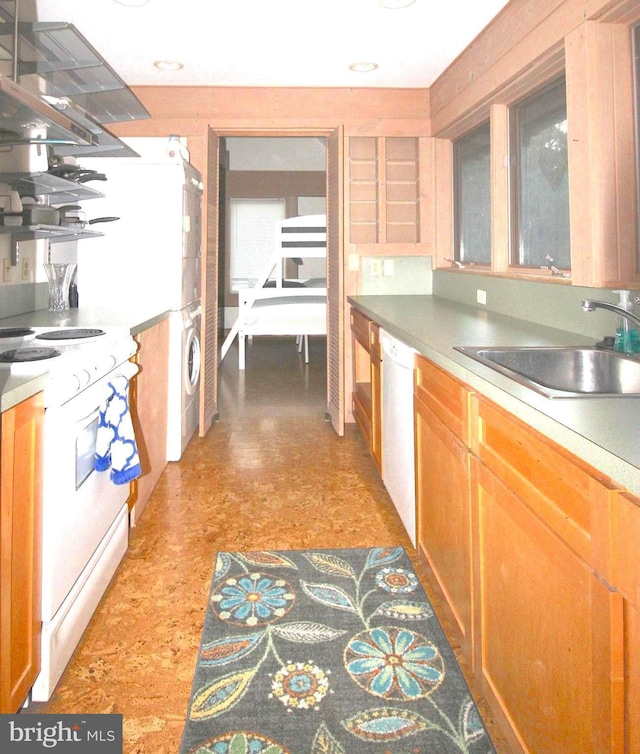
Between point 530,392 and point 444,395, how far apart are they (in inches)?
20.9

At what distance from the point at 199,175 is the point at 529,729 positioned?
3649 mm

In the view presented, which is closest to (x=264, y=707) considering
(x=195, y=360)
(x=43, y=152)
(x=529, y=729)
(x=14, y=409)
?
(x=529, y=729)

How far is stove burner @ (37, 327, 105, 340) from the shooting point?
6.54 feet

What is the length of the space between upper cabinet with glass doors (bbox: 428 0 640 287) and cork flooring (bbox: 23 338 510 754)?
138 cm

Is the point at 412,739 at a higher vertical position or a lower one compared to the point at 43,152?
lower

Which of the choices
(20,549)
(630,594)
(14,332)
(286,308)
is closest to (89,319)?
(14,332)

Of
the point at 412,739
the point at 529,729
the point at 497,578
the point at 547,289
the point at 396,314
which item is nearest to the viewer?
the point at 529,729

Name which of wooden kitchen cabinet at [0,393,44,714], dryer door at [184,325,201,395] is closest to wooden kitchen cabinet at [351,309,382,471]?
dryer door at [184,325,201,395]

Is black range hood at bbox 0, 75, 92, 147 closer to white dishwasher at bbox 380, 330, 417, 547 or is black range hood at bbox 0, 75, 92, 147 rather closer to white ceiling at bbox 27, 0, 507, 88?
white ceiling at bbox 27, 0, 507, 88

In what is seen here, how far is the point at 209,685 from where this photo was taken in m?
1.59

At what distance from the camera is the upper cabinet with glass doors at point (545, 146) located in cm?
194

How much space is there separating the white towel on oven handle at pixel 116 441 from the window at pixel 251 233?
25.0ft

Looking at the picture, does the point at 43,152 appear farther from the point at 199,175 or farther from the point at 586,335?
the point at 586,335

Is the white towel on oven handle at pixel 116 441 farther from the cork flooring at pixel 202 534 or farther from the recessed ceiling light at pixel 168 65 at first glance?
the recessed ceiling light at pixel 168 65
